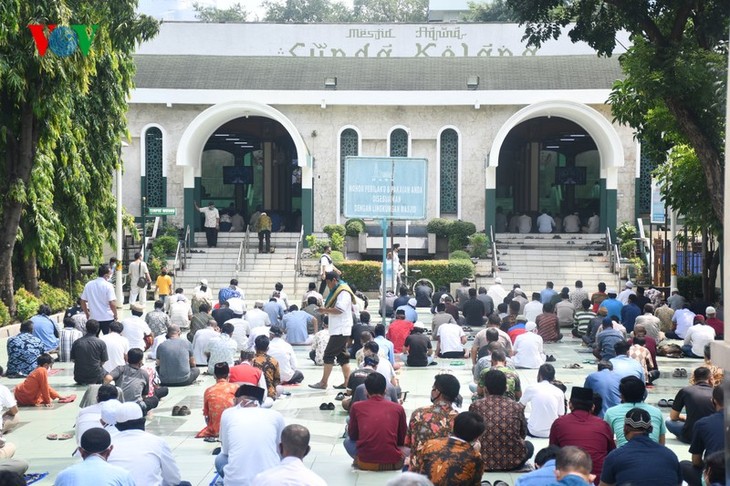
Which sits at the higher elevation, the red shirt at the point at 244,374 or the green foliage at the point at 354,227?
the green foliage at the point at 354,227

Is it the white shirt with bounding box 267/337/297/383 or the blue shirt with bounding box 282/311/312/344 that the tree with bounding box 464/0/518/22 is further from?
the white shirt with bounding box 267/337/297/383

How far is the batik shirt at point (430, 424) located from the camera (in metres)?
9.32

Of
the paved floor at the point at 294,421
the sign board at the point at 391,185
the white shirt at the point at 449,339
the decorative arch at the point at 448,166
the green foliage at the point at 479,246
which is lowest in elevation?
the paved floor at the point at 294,421

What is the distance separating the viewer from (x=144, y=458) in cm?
823

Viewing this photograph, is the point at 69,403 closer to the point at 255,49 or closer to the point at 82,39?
the point at 82,39

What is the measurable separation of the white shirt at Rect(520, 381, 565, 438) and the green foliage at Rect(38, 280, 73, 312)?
54.1 feet

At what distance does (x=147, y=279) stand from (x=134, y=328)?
11603 millimetres

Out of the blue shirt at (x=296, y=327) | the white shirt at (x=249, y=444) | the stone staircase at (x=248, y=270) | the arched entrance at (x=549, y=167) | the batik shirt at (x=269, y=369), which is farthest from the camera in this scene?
the arched entrance at (x=549, y=167)

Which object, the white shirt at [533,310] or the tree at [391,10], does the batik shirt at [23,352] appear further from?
the tree at [391,10]

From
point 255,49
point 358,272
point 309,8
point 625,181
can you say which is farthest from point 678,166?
point 309,8

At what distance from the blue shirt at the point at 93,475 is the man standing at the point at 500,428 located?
381 centimetres

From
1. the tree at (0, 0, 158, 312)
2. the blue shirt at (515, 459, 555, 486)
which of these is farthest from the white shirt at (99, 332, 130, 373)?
the blue shirt at (515, 459, 555, 486)

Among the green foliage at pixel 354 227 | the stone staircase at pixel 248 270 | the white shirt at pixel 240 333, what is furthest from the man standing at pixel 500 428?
the green foliage at pixel 354 227

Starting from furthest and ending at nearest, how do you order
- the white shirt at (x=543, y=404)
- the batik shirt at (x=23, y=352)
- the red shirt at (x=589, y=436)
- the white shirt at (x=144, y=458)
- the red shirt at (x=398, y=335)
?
the red shirt at (x=398, y=335), the batik shirt at (x=23, y=352), the white shirt at (x=543, y=404), the red shirt at (x=589, y=436), the white shirt at (x=144, y=458)
